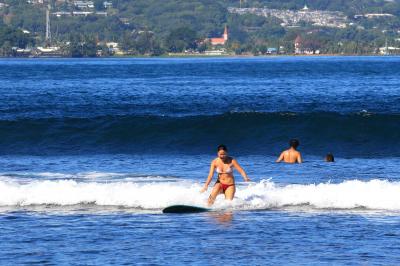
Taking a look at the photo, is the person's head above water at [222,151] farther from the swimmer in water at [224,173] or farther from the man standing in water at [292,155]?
the man standing in water at [292,155]

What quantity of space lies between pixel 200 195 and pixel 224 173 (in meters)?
1.61

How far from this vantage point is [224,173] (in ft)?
80.5

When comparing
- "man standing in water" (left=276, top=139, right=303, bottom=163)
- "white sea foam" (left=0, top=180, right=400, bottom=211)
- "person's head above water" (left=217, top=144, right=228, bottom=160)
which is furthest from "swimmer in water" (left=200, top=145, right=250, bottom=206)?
"man standing in water" (left=276, top=139, right=303, bottom=163)

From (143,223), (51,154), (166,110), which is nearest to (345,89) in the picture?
(166,110)

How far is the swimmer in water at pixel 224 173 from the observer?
80.3 feet

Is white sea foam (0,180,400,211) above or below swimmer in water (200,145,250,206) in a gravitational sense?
below

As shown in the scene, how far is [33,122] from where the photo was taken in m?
49.2

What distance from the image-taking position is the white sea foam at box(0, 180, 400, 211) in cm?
2528

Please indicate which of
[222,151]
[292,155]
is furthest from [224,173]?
[292,155]

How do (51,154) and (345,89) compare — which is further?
(345,89)

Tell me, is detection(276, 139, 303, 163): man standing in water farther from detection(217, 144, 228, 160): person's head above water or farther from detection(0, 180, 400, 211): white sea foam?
detection(217, 144, 228, 160): person's head above water

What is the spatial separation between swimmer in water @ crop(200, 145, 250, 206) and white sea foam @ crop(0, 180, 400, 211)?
27 cm

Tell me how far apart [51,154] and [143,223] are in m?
17.3

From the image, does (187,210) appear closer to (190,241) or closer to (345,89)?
(190,241)
